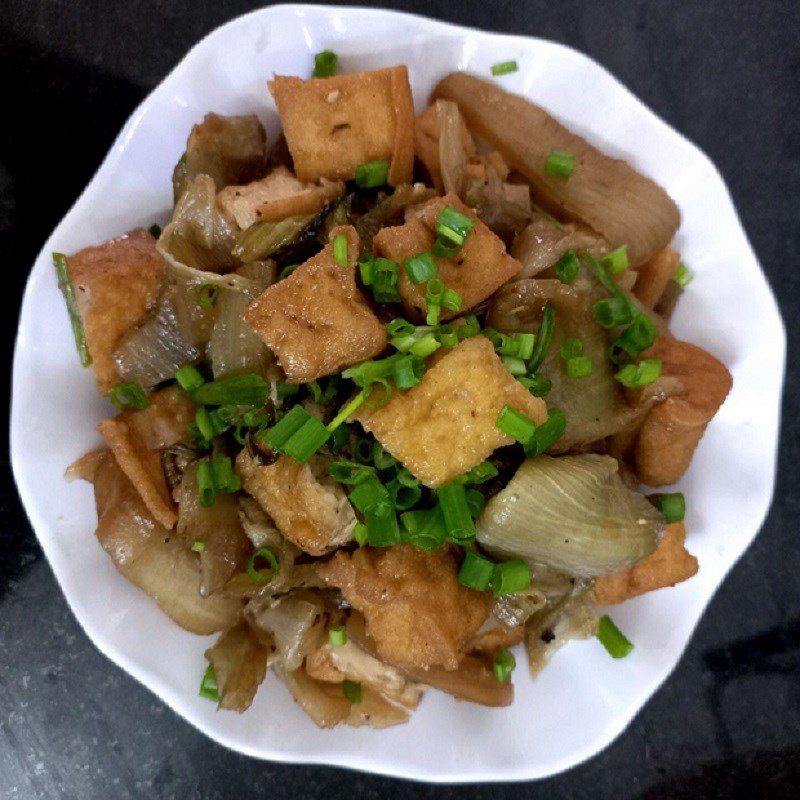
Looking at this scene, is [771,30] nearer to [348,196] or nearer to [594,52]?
[594,52]

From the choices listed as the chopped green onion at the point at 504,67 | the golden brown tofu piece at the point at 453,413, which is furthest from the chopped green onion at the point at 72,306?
the chopped green onion at the point at 504,67

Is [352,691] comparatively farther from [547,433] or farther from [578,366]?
[578,366]

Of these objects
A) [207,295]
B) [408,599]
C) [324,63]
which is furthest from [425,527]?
[324,63]

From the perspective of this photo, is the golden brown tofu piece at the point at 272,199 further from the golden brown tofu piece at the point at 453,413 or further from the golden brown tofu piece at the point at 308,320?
the golden brown tofu piece at the point at 453,413

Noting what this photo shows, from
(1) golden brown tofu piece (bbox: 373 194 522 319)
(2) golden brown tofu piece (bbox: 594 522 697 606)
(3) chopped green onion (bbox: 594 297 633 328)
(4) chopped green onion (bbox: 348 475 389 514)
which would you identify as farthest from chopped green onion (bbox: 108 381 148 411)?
(2) golden brown tofu piece (bbox: 594 522 697 606)

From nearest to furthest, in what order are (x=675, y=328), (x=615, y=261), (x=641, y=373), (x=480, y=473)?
1. (x=480, y=473)
2. (x=641, y=373)
3. (x=615, y=261)
4. (x=675, y=328)

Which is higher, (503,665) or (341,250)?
(341,250)

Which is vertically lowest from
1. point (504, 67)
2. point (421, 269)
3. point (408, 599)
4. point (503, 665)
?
point (503, 665)
